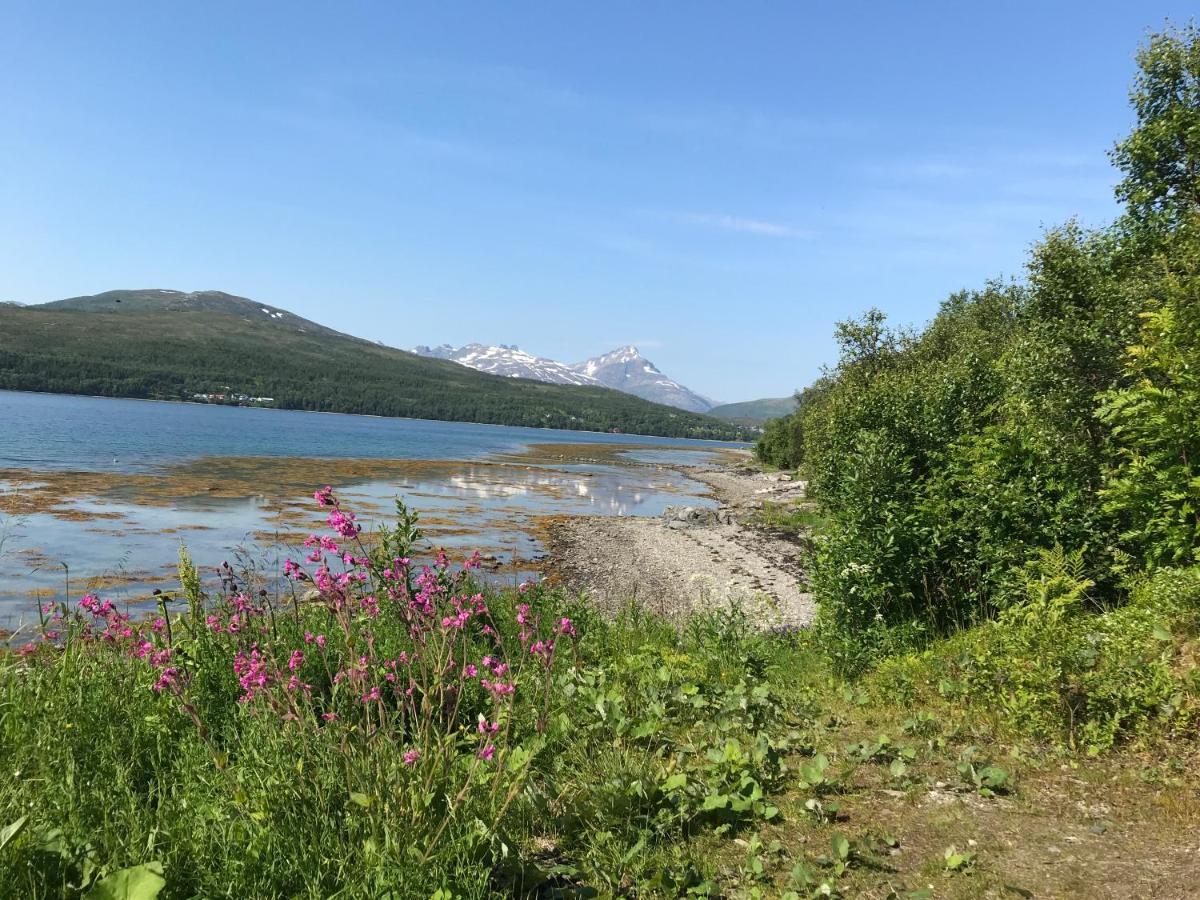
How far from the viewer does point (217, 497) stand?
124 feet

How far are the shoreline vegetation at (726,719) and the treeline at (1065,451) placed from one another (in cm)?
6

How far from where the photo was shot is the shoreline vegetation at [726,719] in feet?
12.0

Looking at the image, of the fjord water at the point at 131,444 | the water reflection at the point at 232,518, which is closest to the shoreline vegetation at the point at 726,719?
the water reflection at the point at 232,518

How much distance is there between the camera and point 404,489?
49.3m

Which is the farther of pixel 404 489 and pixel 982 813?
pixel 404 489

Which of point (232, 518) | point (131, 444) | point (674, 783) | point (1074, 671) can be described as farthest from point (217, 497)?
point (1074, 671)

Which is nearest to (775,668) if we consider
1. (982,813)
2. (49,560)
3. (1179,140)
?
(982,813)

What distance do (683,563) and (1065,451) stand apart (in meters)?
20.7

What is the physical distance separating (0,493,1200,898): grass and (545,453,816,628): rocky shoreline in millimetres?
8064

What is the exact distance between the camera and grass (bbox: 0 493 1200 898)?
3471mm

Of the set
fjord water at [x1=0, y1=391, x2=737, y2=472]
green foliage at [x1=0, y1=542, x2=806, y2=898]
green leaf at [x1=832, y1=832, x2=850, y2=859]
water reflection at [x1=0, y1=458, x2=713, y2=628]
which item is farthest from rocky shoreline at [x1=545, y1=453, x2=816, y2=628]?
fjord water at [x1=0, y1=391, x2=737, y2=472]

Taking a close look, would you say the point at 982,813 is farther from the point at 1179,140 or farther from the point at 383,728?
the point at 1179,140

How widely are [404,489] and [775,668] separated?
144 feet

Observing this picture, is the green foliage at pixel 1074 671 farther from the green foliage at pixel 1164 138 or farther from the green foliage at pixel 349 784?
the green foliage at pixel 1164 138
